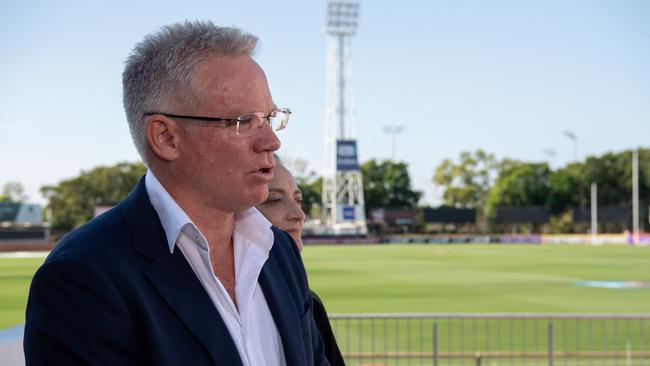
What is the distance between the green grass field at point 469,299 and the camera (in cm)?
1334

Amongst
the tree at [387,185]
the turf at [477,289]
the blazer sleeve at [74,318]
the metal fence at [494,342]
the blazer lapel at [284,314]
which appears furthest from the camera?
the tree at [387,185]

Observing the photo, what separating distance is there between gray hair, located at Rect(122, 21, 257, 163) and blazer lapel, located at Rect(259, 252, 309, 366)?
0.46 metres

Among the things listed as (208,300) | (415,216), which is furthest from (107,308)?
(415,216)

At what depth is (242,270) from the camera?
213 centimetres

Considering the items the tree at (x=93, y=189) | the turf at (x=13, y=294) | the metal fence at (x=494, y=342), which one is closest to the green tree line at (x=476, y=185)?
the tree at (x=93, y=189)

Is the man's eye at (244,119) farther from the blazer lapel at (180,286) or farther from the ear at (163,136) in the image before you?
the blazer lapel at (180,286)

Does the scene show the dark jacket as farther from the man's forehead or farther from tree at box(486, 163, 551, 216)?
tree at box(486, 163, 551, 216)

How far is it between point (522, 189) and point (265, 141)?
115m

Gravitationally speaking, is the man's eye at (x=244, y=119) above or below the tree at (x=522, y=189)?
below

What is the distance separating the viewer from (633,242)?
257 ft

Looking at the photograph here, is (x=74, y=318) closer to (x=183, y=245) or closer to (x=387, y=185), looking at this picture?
(x=183, y=245)

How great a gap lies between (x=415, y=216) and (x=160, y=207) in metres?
99.7

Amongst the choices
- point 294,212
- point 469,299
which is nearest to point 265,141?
point 294,212

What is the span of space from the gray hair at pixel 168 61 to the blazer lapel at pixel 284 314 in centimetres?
46
